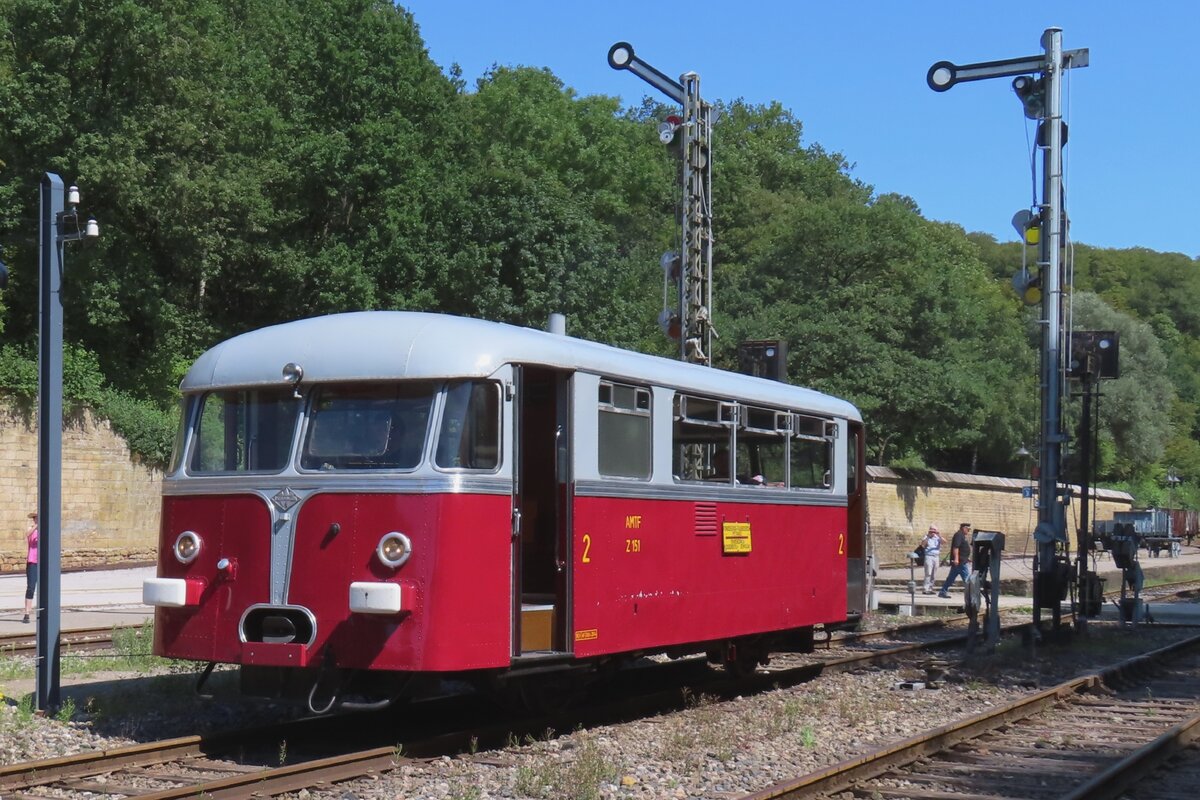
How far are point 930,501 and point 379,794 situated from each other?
3947 cm

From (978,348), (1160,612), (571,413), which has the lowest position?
(1160,612)

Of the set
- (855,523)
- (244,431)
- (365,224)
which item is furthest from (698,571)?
(365,224)

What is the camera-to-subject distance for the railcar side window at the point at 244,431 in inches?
398

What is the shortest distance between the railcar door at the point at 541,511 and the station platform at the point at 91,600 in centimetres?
853

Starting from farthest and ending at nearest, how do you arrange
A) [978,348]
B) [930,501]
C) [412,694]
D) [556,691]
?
[978,348] < [930,501] < [556,691] < [412,694]

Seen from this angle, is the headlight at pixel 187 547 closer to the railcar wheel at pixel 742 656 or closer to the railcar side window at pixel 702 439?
the railcar side window at pixel 702 439

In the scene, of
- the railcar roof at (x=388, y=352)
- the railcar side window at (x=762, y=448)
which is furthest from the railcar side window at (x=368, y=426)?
the railcar side window at (x=762, y=448)

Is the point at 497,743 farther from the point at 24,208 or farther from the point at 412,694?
the point at 24,208

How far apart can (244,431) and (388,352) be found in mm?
1319

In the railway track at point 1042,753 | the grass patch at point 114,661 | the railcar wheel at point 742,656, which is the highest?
the railcar wheel at point 742,656

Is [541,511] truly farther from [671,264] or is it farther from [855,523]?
[671,264]

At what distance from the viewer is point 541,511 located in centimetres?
1112

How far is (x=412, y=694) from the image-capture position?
1018cm

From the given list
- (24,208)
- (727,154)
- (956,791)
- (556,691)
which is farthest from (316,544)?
(727,154)
